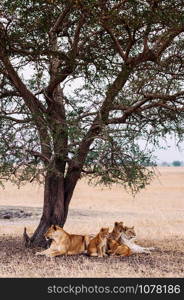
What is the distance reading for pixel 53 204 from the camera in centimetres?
1852

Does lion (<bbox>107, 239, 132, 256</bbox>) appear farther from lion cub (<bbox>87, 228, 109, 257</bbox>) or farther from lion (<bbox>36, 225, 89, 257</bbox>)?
lion (<bbox>36, 225, 89, 257</bbox>)

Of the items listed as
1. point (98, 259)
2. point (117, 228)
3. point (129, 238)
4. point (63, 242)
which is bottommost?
point (98, 259)

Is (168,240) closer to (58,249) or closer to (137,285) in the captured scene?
(58,249)

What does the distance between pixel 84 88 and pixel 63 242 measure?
13.7 ft

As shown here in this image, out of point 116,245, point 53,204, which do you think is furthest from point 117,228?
point 53,204

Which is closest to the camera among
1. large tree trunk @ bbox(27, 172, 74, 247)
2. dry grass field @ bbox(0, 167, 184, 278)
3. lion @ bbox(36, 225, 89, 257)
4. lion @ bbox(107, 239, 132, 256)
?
dry grass field @ bbox(0, 167, 184, 278)

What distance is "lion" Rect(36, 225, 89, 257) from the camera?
1697 centimetres

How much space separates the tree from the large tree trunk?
0.09 feet

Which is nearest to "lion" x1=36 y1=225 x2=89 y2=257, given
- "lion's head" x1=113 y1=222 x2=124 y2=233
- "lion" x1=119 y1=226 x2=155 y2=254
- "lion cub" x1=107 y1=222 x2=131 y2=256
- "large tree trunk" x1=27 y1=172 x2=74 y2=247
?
"lion cub" x1=107 y1=222 x2=131 y2=256

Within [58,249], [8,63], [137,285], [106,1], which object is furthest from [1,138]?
[137,285]

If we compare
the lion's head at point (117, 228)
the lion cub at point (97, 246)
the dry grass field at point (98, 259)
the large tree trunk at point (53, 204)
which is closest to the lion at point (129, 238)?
the lion's head at point (117, 228)

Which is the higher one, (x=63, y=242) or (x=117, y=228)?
(x=117, y=228)

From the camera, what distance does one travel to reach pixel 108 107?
1712cm

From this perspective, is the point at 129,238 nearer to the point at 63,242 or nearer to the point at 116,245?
the point at 116,245
